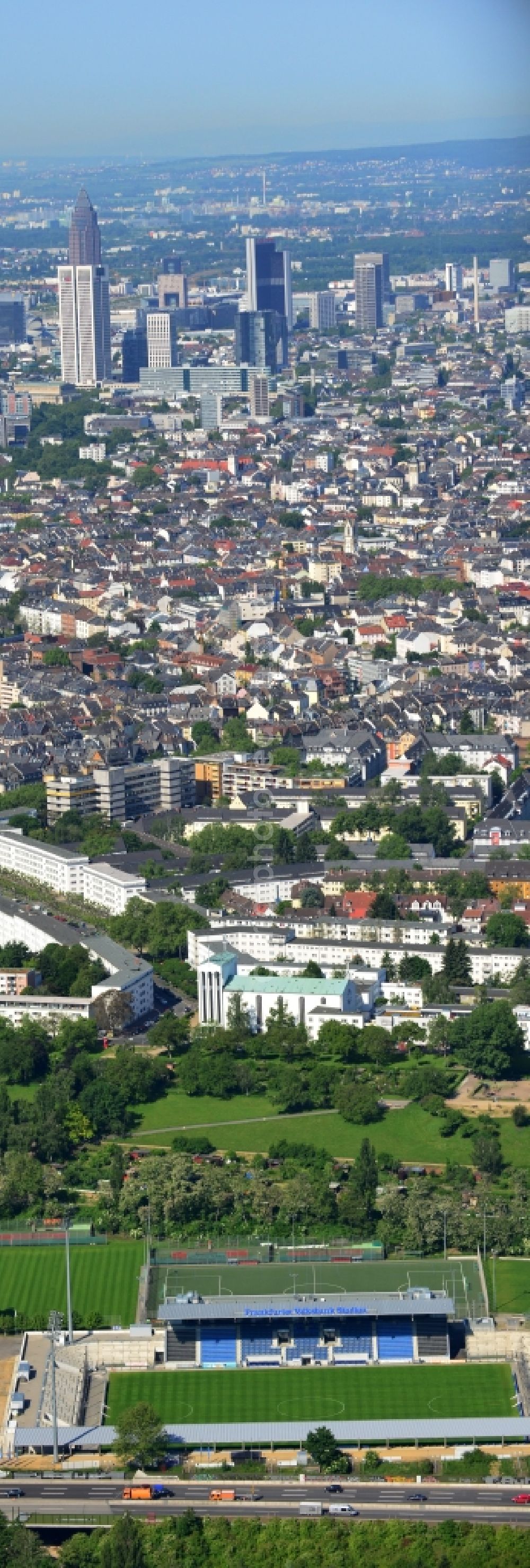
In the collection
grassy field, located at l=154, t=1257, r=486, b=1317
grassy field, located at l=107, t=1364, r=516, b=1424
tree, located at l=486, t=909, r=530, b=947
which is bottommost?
grassy field, located at l=107, t=1364, r=516, b=1424

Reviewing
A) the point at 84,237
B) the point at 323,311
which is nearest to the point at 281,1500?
the point at 84,237

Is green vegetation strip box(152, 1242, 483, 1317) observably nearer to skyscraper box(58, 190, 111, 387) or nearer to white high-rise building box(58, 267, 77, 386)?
skyscraper box(58, 190, 111, 387)

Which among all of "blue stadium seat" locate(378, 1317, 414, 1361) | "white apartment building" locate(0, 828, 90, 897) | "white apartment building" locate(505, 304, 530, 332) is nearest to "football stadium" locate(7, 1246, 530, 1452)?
"blue stadium seat" locate(378, 1317, 414, 1361)

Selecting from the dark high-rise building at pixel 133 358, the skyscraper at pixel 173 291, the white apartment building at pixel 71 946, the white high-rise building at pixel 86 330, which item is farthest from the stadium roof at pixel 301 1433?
the skyscraper at pixel 173 291

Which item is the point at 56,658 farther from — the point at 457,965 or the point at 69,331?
the point at 69,331

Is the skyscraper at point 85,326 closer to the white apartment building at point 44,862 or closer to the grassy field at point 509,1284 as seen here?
the white apartment building at point 44,862

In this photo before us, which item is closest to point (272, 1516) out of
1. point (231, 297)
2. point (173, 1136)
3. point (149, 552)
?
point (173, 1136)

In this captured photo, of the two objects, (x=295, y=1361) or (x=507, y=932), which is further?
(x=507, y=932)
